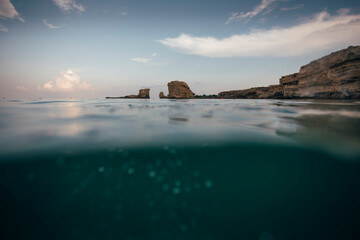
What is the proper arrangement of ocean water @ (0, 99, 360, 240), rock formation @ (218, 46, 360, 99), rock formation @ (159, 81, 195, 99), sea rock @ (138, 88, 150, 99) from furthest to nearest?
sea rock @ (138, 88, 150, 99), rock formation @ (159, 81, 195, 99), rock formation @ (218, 46, 360, 99), ocean water @ (0, 99, 360, 240)

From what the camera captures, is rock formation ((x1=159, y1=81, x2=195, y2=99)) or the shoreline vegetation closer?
the shoreline vegetation

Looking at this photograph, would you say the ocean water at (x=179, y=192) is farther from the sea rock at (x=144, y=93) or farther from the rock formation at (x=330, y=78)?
the sea rock at (x=144, y=93)

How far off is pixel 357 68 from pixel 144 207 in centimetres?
5620

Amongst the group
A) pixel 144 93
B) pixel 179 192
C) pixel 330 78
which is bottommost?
pixel 179 192

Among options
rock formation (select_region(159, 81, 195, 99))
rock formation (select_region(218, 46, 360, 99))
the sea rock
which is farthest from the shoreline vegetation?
the sea rock

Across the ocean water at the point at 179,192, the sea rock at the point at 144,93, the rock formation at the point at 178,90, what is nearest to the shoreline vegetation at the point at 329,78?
the ocean water at the point at 179,192

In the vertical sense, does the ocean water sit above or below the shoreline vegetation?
below

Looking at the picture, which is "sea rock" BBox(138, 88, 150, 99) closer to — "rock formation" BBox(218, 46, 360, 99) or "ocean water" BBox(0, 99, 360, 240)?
"rock formation" BBox(218, 46, 360, 99)

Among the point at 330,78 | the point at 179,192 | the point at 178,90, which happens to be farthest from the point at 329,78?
the point at 178,90

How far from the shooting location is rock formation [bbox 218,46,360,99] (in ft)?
119

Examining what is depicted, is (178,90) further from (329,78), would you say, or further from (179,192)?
(179,192)

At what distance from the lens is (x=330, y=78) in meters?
41.7

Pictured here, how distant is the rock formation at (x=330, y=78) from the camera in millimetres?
36344

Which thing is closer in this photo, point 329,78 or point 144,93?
point 329,78
